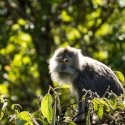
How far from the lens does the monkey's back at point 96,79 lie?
669 centimetres

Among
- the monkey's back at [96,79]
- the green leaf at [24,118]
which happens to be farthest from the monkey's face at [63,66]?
the green leaf at [24,118]

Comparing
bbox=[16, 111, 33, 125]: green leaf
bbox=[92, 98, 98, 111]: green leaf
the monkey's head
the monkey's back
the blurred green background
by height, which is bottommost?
bbox=[16, 111, 33, 125]: green leaf

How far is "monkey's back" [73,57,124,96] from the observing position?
6.69 metres

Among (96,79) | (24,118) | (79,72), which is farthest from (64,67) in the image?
(24,118)

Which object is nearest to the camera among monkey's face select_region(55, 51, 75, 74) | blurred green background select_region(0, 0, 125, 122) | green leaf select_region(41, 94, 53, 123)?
green leaf select_region(41, 94, 53, 123)

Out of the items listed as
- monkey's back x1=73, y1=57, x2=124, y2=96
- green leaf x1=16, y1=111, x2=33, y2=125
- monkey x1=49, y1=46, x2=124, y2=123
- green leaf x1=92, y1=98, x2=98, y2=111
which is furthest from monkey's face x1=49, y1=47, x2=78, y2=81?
green leaf x1=16, y1=111, x2=33, y2=125

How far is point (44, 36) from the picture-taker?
36.6 feet

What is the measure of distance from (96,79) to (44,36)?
4.47 m

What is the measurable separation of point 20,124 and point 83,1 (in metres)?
7.46

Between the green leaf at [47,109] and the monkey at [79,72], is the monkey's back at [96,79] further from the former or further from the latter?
the green leaf at [47,109]

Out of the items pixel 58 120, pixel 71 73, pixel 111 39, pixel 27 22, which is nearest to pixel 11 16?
pixel 27 22

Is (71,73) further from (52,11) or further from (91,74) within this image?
(52,11)

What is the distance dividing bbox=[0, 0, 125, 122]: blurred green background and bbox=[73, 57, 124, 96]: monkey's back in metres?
3.21

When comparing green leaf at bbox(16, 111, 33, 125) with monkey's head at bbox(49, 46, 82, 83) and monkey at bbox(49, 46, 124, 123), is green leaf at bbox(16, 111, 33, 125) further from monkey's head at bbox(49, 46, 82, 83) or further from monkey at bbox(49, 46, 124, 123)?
monkey's head at bbox(49, 46, 82, 83)
